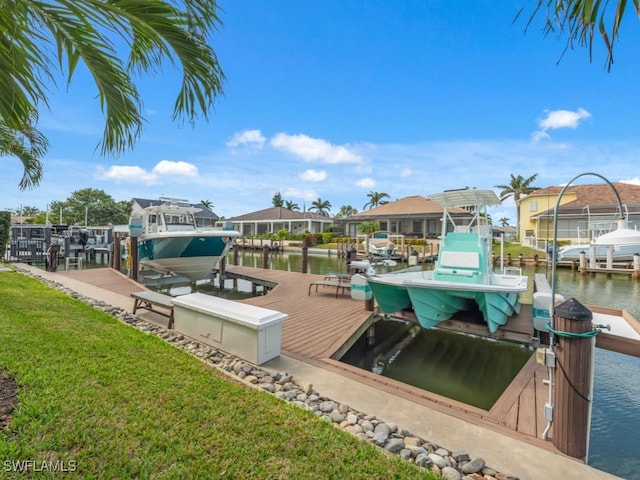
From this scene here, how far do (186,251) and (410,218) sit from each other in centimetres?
2673

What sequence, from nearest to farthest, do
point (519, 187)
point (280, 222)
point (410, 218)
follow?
point (410, 218), point (519, 187), point (280, 222)

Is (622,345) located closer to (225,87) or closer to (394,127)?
(225,87)

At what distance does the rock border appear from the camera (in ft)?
7.81

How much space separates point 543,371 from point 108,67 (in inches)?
243

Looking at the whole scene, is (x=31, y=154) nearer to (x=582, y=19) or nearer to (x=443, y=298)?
(x=582, y=19)

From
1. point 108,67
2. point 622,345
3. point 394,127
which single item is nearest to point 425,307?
point 622,345

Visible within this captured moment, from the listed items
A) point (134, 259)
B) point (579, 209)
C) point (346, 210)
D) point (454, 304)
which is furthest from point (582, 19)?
point (346, 210)

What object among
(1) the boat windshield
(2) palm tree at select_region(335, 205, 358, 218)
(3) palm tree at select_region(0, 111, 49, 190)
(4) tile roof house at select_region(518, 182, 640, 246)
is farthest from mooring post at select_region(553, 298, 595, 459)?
(2) palm tree at select_region(335, 205, 358, 218)

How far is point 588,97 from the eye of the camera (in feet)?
35.5

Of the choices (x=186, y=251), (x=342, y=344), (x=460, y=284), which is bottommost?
(x=342, y=344)

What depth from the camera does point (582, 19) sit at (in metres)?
1.47

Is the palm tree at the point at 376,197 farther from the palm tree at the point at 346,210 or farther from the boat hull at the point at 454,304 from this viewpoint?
the boat hull at the point at 454,304

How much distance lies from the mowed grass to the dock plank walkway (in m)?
1.32

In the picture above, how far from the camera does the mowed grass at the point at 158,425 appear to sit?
2127 mm
